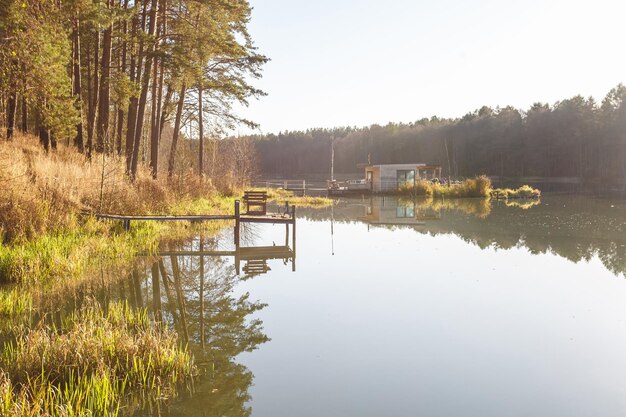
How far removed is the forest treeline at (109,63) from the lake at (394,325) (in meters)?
4.71

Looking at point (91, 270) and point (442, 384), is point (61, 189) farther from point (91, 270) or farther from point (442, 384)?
point (442, 384)

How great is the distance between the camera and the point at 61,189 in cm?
1357

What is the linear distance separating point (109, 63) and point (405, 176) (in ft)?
98.5

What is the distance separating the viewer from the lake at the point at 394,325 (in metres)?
5.55

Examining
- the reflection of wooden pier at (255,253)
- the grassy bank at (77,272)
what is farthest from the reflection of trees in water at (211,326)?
the reflection of wooden pier at (255,253)

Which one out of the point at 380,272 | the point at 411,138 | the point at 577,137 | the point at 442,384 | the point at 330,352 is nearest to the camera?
the point at 442,384

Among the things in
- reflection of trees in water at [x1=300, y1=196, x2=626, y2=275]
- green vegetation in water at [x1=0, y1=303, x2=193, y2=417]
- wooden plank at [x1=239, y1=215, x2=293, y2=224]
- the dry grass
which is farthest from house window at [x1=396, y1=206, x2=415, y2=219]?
green vegetation in water at [x1=0, y1=303, x2=193, y2=417]

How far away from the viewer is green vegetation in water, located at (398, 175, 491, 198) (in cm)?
4206

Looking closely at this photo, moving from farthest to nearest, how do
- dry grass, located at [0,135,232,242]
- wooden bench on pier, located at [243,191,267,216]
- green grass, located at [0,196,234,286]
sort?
wooden bench on pier, located at [243,191,267,216] → dry grass, located at [0,135,232,242] → green grass, located at [0,196,234,286]

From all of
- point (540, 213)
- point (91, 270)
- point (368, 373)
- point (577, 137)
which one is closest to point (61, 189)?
point (91, 270)

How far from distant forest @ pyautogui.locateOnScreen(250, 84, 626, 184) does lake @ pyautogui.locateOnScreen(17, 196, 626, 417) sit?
42800 millimetres

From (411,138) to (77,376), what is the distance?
92.8 meters

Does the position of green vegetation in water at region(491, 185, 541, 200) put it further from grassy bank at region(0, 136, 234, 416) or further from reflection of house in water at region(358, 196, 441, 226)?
grassy bank at region(0, 136, 234, 416)

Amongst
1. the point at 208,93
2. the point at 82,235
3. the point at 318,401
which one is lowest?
the point at 318,401
